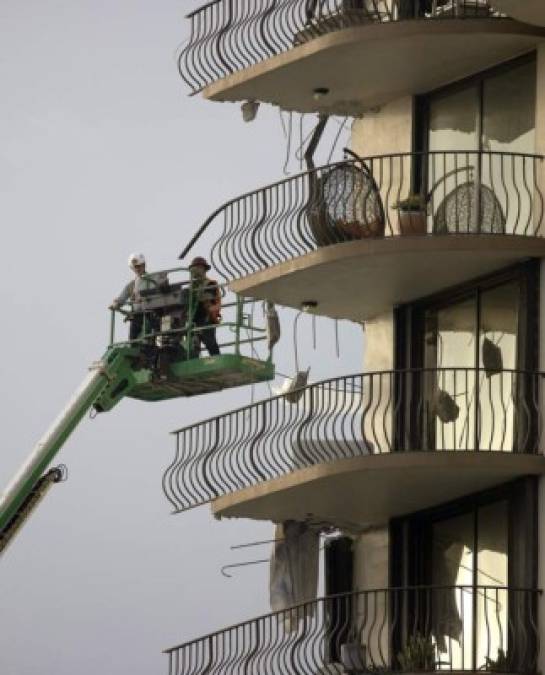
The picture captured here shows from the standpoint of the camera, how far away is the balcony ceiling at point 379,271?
55625 mm

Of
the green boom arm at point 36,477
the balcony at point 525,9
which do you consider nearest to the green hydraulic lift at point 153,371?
the green boom arm at point 36,477

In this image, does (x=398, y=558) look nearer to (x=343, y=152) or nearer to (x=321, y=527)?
(x=321, y=527)

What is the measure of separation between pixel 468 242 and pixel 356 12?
192 inches

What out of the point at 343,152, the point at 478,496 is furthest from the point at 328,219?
the point at 478,496

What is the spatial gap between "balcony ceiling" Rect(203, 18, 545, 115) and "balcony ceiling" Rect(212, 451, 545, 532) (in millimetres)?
6177

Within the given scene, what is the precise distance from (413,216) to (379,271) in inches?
36.7

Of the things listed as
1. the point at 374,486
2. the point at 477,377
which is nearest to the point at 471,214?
the point at 477,377

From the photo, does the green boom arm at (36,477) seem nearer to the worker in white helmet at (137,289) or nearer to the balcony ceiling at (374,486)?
the worker in white helmet at (137,289)

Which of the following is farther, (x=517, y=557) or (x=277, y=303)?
(x=277, y=303)

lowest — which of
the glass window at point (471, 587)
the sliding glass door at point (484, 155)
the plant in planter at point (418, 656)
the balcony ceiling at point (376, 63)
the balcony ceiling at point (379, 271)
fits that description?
the plant in planter at point (418, 656)

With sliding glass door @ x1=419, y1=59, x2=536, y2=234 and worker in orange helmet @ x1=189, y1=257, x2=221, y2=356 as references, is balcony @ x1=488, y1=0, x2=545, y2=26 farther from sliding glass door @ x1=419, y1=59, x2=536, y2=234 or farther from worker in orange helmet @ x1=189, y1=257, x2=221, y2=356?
worker in orange helmet @ x1=189, y1=257, x2=221, y2=356

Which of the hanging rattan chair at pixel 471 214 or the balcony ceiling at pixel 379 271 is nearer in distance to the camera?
the balcony ceiling at pixel 379 271

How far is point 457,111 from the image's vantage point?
5825 centimetres

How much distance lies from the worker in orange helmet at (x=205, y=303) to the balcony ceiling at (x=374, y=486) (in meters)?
10.6
